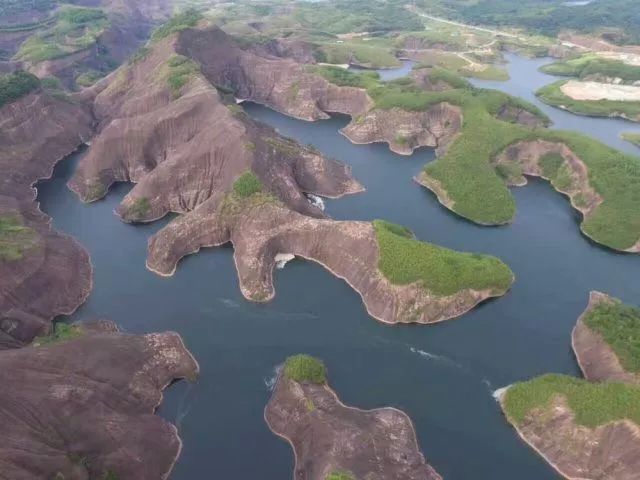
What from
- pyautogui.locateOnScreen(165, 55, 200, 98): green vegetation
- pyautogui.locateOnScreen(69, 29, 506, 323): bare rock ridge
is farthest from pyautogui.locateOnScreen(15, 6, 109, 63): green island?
pyautogui.locateOnScreen(165, 55, 200, 98): green vegetation

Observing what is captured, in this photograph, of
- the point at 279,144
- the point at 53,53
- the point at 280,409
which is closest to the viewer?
the point at 280,409

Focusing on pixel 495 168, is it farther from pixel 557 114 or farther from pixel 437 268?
pixel 557 114

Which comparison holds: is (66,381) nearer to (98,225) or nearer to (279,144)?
(98,225)

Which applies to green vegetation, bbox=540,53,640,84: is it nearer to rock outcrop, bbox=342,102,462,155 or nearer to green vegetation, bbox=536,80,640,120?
green vegetation, bbox=536,80,640,120

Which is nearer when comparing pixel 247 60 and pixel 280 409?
pixel 280 409

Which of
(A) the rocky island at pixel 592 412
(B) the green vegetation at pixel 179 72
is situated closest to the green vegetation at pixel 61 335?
(A) the rocky island at pixel 592 412

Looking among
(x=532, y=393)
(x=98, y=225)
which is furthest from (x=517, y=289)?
(x=98, y=225)

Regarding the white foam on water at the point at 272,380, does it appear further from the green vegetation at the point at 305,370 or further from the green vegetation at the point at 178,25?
the green vegetation at the point at 178,25
